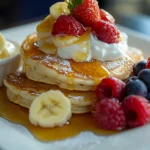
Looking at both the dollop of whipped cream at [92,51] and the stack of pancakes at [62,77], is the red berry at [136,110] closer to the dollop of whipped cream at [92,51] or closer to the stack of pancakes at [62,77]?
the stack of pancakes at [62,77]

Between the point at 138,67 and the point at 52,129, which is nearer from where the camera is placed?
the point at 52,129

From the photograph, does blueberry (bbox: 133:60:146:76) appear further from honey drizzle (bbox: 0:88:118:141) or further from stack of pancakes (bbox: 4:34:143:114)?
honey drizzle (bbox: 0:88:118:141)

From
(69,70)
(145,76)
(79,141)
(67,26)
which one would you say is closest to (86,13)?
(67,26)

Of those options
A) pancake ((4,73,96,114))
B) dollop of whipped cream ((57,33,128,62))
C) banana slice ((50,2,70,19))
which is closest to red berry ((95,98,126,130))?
pancake ((4,73,96,114))

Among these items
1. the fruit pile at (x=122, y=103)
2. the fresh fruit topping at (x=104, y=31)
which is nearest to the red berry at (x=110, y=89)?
the fruit pile at (x=122, y=103)

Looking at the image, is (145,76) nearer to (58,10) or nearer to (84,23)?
(84,23)

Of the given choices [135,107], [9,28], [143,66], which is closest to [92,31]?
[143,66]
